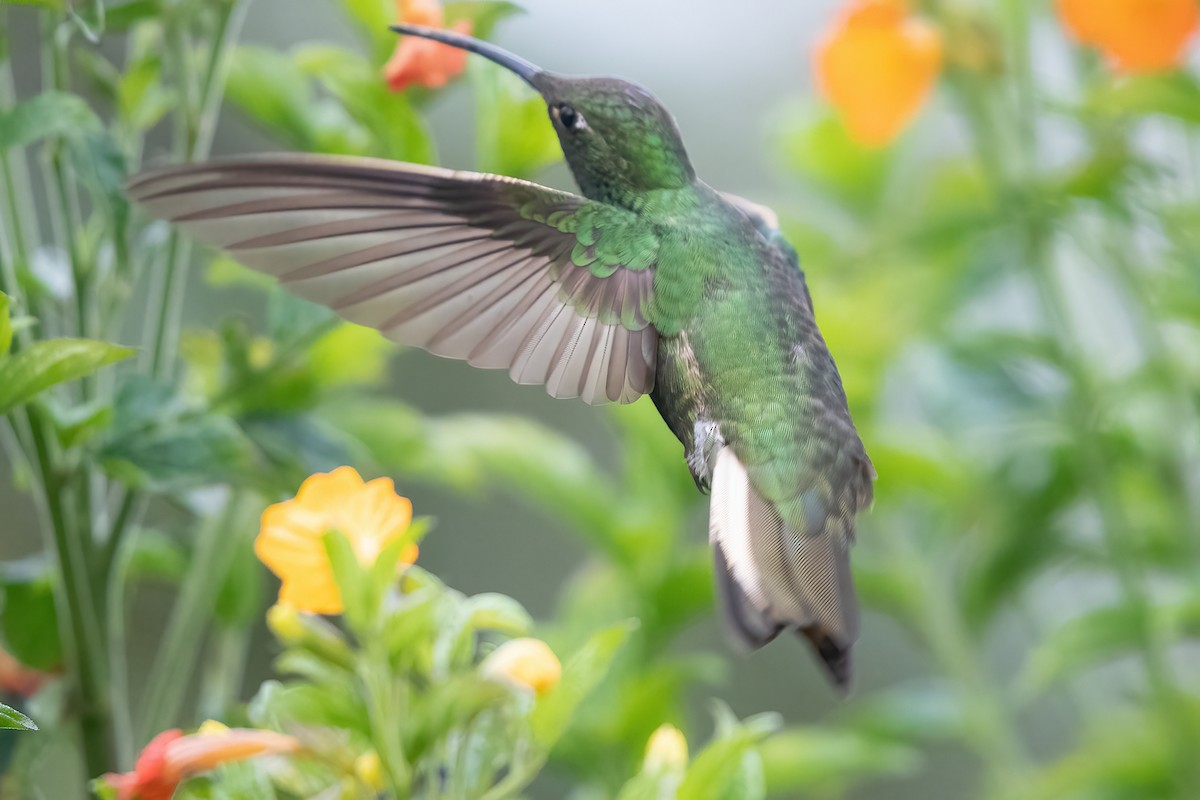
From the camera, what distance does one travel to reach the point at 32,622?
0.93 m

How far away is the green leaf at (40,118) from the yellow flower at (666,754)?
0.51 m

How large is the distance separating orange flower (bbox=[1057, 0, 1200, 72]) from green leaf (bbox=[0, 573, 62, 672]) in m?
1.08

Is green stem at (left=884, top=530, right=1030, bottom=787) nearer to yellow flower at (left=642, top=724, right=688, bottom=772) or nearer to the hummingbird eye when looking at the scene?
yellow flower at (left=642, top=724, right=688, bottom=772)

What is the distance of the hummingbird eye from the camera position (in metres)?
0.78

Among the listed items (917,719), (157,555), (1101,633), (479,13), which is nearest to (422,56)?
(479,13)

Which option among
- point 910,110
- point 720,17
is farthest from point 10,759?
point 720,17

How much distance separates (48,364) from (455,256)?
23 centimetres

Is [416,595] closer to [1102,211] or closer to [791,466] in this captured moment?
[791,466]

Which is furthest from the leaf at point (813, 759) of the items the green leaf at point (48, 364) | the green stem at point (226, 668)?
the green leaf at point (48, 364)

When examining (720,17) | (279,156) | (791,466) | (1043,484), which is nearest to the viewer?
(279,156)

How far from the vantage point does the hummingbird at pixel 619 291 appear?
27.8 inches

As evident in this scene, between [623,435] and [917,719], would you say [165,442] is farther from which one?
[917,719]

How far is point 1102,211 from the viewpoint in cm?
146

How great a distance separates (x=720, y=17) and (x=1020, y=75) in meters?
2.31
